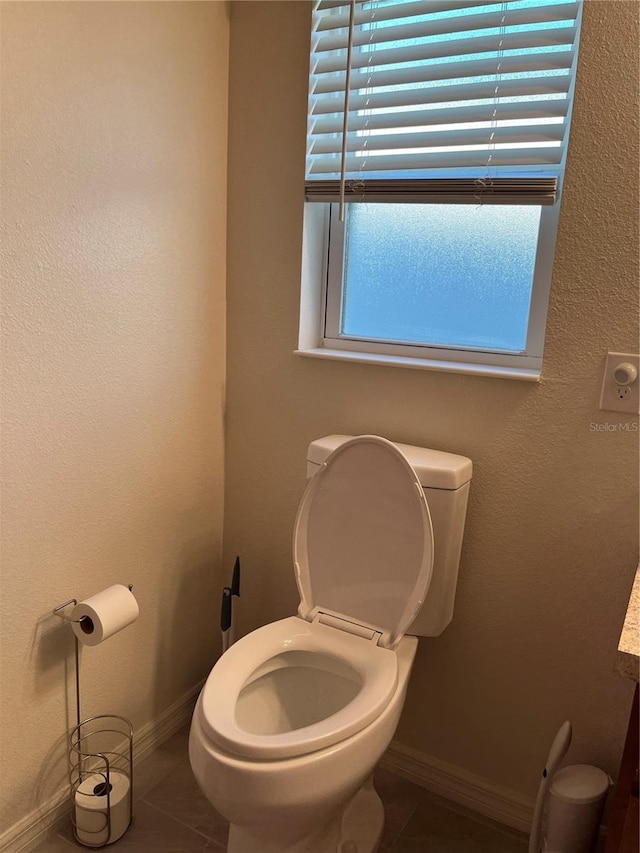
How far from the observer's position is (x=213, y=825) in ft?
5.34

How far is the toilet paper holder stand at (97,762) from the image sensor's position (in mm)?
1534

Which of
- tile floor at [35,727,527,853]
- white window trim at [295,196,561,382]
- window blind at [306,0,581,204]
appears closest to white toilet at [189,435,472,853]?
tile floor at [35,727,527,853]

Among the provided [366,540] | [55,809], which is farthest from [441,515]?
[55,809]

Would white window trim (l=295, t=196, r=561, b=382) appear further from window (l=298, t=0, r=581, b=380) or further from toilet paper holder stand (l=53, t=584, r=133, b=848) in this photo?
toilet paper holder stand (l=53, t=584, r=133, b=848)

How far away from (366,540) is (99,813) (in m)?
0.89

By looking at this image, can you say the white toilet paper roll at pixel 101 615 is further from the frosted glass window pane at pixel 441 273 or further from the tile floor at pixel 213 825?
the frosted glass window pane at pixel 441 273

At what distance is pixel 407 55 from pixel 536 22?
30 cm

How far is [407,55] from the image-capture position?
1570mm

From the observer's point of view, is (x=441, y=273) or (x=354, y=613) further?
(x=441, y=273)

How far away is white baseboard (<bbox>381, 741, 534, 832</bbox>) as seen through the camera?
166 centimetres

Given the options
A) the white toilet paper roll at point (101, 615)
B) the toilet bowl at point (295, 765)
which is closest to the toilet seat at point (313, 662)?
the toilet bowl at point (295, 765)

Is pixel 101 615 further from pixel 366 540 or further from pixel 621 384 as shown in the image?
pixel 621 384

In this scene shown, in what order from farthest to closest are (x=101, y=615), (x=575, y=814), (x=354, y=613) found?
(x=354, y=613)
(x=101, y=615)
(x=575, y=814)

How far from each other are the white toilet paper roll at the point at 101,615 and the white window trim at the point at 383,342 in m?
0.79
